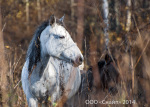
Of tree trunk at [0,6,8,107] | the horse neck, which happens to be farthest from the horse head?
tree trunk at [0,6,8,107]

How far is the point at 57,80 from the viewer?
10.8 feet

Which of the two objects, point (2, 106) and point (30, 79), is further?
point (30, 79)

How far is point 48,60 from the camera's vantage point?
3234 millimetres

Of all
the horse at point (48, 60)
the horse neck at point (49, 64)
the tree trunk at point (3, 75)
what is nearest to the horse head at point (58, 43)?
the horse at point (48, 60)

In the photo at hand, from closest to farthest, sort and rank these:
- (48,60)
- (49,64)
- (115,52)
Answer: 1. (48,60)
2. (49,64)
3. (115,52)

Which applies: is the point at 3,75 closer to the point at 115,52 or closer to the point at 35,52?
the point at 35,52

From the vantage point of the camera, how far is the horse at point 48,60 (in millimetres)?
2999

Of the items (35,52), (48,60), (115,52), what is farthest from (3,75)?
(115,52)

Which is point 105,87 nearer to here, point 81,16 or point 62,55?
point 62,55

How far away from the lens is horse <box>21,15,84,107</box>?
3.00 m

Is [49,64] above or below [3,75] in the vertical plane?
above

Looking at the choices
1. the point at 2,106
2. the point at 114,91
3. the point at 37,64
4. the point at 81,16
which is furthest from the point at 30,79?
the point at 81,16

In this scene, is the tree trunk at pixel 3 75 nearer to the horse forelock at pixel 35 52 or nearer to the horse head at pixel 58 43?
the horse forelock at pixel 35 52

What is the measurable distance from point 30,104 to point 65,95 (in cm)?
62
